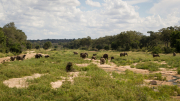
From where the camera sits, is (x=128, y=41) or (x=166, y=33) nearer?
(x=166, y=33)

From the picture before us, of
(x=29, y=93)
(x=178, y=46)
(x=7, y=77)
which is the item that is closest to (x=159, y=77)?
(x=29, y=93)

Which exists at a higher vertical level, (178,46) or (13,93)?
(178,46)

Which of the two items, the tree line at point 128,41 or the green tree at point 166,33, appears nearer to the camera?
the tree line at point 128,41

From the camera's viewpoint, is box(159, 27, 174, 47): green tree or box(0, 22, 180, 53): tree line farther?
box(159, 27, 174, 47): green tree

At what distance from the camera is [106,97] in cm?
614

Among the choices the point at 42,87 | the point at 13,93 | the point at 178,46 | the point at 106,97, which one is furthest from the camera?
the point at 178,46

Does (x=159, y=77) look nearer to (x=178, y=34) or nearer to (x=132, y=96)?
(x=132, y=96)

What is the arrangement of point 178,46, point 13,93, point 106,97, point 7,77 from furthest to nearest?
point 178,46
point 7,77
point 13,93
point 106,97

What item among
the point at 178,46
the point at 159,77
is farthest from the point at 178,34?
the point at 159,77

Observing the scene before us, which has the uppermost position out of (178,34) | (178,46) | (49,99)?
(178,34)

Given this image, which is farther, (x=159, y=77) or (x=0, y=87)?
(x=159, y=77)

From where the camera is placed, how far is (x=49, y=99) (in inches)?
250

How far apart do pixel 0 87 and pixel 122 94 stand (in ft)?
23.0

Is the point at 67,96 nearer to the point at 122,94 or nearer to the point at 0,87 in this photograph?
the point at 122,94
